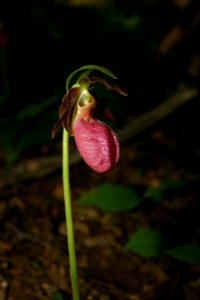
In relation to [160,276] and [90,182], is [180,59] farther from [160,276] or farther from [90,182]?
[160,276]

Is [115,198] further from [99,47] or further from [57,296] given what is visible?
[99,47]

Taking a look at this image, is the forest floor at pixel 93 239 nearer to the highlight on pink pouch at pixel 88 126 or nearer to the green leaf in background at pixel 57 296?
the green leaf in background at pixel 57 296

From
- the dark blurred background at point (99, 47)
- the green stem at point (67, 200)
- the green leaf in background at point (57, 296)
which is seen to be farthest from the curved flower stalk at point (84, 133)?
the dark blurred background at point (99, 47)

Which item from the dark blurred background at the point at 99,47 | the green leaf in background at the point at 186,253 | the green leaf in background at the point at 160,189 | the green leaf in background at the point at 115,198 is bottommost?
the green leaf in background at the point at 186,253

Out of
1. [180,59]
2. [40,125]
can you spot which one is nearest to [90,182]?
[40,125]

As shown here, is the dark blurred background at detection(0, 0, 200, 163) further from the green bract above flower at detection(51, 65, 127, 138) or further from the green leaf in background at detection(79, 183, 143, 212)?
the green bract above flower at detection(51, 65, 127, 138)

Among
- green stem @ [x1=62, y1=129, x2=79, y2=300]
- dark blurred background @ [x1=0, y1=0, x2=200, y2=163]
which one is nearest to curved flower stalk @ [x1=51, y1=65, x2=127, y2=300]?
green stem @ [x1=62, y1=129, x2=79, y2=300]

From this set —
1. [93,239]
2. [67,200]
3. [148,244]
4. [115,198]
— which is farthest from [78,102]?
[93,239]
